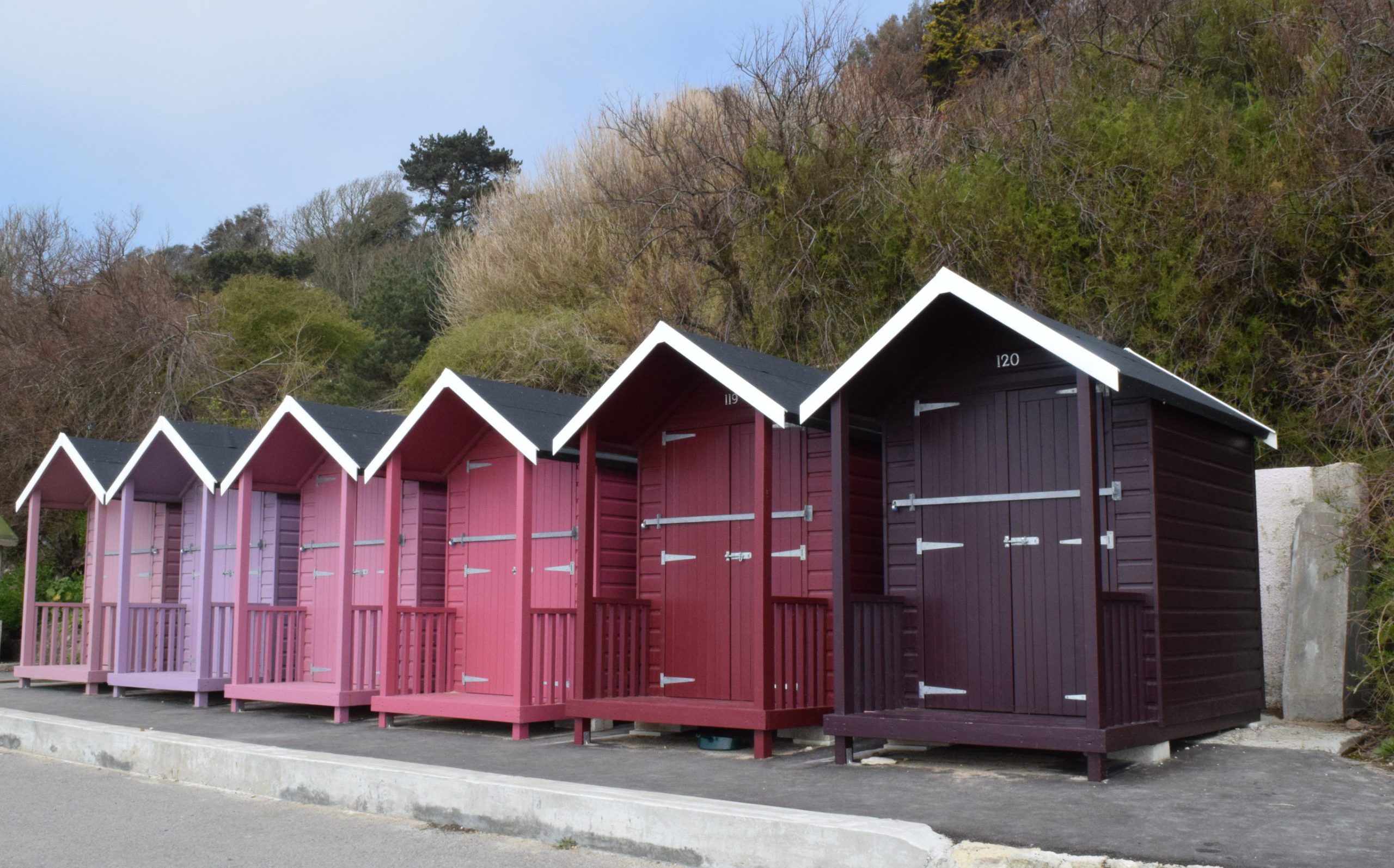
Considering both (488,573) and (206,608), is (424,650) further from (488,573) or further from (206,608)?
(206,608)

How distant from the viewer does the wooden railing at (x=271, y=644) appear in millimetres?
12586

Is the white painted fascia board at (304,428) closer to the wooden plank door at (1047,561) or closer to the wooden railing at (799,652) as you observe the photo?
the wooden railing at (799,652)

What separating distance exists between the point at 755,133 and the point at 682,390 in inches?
324

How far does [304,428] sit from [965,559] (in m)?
7.25

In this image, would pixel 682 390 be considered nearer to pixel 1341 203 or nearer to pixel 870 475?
pixel 870 475

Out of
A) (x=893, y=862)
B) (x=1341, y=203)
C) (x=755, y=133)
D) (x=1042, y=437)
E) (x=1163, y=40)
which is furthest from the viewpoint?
(x=755, y=133)

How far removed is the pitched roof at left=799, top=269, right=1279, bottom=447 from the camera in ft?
22.9

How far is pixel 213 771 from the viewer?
27.1 ft

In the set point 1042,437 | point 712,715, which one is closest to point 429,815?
point 712,715

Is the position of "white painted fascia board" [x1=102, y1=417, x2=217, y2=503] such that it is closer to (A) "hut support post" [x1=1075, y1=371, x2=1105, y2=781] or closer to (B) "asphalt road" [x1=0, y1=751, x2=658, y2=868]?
(B) "asphalt road" [x1=0, y1=751, x2=658, y2=868]

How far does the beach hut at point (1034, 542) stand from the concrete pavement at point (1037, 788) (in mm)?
309

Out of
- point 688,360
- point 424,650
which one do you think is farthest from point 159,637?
point 688,360

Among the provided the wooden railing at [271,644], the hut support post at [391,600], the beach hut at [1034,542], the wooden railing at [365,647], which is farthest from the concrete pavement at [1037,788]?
the wooden railing at [271,644]

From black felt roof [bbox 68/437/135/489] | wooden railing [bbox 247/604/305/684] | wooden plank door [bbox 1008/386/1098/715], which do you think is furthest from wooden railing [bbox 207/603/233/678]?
wooden plank door [bbox 1008/386/1098/715]
